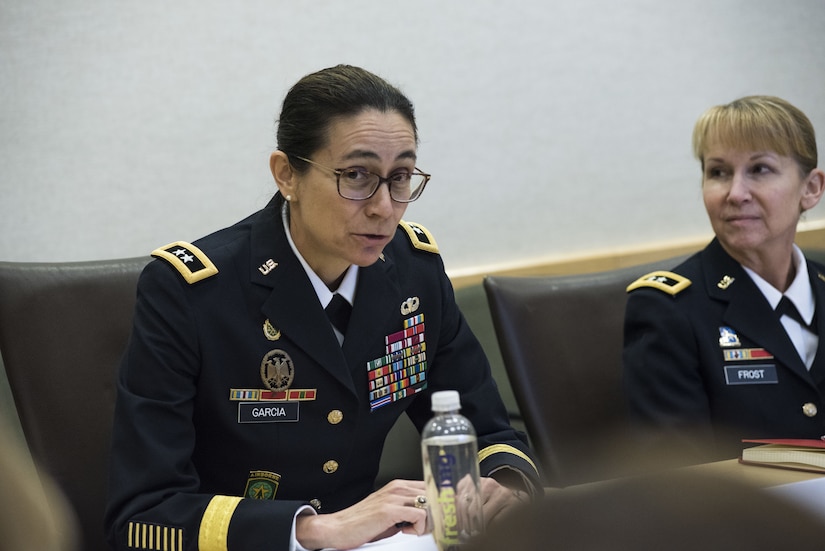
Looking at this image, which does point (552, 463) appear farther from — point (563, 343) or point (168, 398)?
point (168, 398)

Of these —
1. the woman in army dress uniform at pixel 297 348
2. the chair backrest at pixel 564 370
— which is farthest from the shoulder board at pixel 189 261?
the chair backrest at pixel 564 370

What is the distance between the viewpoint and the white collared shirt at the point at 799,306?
86.2 inches

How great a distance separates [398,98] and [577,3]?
60.1 inches

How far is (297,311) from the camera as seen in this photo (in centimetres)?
181

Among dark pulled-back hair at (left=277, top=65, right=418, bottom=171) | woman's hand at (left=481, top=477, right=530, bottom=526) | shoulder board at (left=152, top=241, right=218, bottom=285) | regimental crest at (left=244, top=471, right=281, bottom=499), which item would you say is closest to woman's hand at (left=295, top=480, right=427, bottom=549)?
woman's hand at (left=481, top=477, right=530, bottom=526)

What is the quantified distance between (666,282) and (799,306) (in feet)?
1.05

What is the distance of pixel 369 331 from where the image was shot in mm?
1884

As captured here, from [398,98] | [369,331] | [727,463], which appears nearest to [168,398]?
[369,331]

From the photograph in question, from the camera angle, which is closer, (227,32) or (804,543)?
(804,543)

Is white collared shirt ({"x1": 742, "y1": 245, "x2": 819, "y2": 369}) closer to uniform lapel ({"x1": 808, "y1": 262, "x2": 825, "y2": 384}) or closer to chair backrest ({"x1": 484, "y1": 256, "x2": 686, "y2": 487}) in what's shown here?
uniform lapel ({"x1": 808, "y1": 262, "x2": 825, "y2": 384})

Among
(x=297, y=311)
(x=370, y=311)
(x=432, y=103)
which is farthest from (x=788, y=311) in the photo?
(x=432, y=103)

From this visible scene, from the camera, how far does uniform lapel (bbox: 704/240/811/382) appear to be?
7.01 ft

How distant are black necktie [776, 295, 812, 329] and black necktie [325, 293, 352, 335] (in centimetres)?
106

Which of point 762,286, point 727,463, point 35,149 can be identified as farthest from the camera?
point 35,149
